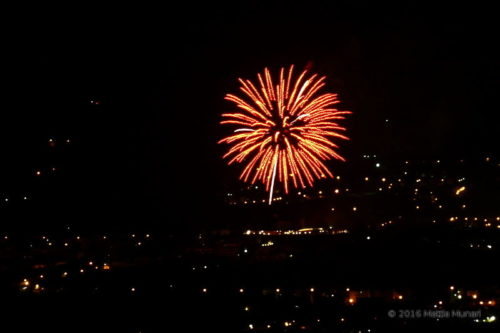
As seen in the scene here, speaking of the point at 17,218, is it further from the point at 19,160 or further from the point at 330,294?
the point at 330,294

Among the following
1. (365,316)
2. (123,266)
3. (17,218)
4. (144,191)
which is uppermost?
(144,191)


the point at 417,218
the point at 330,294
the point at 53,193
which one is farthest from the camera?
the point at 417,218

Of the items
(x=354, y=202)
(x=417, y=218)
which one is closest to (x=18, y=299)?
(x=354, y=202)

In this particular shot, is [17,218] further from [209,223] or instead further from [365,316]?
[365,316]

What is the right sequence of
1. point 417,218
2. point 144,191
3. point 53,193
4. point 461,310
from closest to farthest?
point 461,310 → point 53,193 → point 144,191 → point 417,218

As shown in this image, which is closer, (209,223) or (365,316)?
(365,316)

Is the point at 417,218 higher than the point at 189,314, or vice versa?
the point at 417,218

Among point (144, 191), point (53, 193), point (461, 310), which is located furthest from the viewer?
point (144, 191)

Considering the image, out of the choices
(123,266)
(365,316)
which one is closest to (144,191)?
(123,266)

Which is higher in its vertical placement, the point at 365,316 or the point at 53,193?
the point at 53,193
